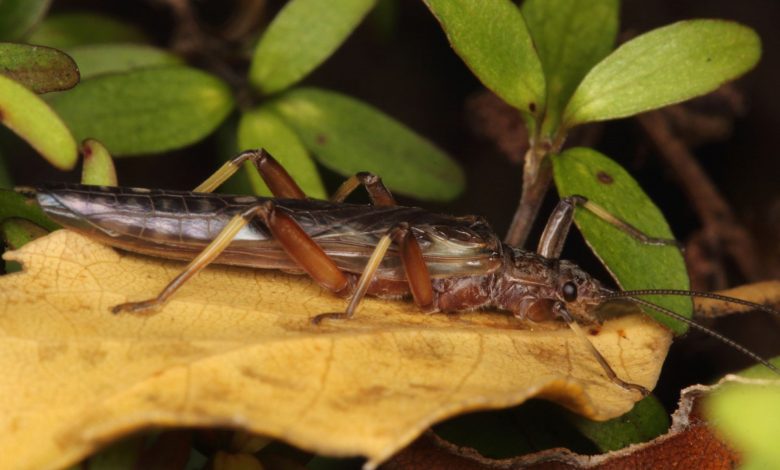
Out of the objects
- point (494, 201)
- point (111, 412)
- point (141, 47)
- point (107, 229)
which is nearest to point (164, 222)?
point (107, 229)

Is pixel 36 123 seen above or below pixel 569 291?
above

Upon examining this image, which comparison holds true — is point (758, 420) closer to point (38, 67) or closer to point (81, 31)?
point (38, 67)

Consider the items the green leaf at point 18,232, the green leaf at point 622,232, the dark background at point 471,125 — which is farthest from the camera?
the dark background at point 471,125

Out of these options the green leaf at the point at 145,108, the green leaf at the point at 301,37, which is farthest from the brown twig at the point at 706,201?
the green leaf at the point at 145,108

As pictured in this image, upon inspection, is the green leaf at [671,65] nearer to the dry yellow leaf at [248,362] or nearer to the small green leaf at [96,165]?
the dry yellow leaf at [248,362]

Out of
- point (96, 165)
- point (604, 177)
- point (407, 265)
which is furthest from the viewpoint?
point (604, 177)

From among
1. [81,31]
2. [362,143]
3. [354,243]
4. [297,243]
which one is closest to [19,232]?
[297,243]

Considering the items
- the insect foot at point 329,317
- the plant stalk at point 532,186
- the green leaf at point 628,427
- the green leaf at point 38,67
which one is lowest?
the green leaf at point 628,427
